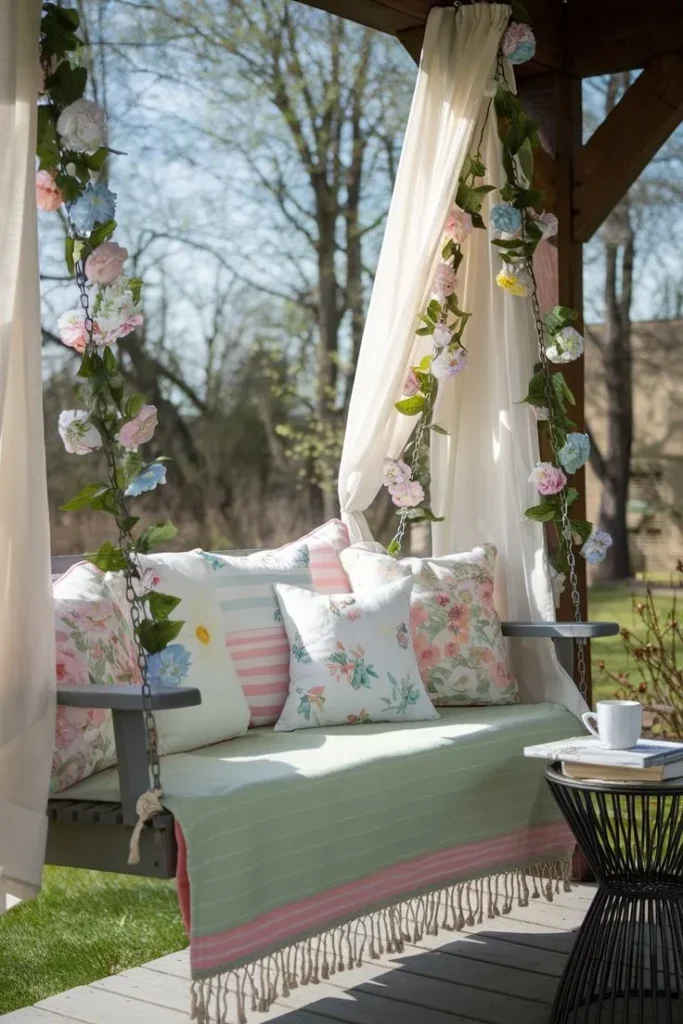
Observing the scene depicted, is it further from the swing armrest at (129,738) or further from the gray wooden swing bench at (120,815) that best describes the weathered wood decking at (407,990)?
the swing armrest at (129,738)

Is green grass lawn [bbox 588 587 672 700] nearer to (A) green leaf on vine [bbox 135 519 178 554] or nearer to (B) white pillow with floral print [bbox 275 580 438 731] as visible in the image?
(B) white pillow with floral print [bbox 275 580 438 731]

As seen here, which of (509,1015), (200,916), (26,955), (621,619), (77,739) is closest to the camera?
(200,916)

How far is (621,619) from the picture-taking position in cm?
823

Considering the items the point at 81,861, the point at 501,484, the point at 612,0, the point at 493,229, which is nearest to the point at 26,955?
the point at 81,861

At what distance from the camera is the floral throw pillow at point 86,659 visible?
108 inches

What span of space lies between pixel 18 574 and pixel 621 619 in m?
6.11

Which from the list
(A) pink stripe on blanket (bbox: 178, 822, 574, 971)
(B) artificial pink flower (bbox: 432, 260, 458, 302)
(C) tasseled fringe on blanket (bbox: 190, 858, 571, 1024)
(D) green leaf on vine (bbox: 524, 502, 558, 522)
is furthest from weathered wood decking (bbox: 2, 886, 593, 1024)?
(B) artificial pink flower (bbox: 432, 260, 458, 302)

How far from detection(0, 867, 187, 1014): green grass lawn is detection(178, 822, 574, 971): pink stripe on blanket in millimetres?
820

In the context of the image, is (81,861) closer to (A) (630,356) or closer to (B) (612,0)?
(B) (612,0)

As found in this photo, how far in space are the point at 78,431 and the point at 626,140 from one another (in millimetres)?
2327

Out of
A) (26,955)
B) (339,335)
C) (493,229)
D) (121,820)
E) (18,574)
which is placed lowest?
(26,955)

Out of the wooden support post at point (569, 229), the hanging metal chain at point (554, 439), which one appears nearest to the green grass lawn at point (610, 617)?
the wooden support post at point (569, 229)

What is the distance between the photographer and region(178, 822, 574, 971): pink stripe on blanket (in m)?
2.60

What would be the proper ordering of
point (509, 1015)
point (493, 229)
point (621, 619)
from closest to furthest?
point (509, 1015) → point (493, 229) → point (621, 619)
